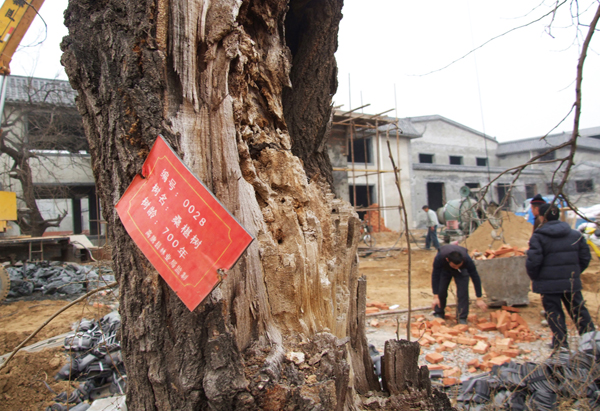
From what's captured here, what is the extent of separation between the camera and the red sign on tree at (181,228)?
1.08m

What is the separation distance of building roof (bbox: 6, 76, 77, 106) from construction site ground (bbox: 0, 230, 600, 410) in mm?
9811

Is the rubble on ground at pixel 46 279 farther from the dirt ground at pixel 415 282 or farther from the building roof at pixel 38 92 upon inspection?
the building roof at pixel 38 92

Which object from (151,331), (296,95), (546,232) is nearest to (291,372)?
(151,331)

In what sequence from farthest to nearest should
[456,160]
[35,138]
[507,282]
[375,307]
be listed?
[456,160]
[35,138]
[375,307]
[507,282]

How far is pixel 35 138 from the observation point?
13.8 metres

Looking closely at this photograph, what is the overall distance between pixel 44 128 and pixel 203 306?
1638 cm

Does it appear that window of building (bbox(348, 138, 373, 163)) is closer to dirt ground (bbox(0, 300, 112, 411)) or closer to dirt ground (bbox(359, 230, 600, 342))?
dirt ground (bbox(359, 230, 600, 342))

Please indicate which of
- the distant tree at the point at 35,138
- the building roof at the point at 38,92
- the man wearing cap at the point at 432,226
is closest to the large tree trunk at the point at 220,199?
the man wearing cap at the point at 432,226

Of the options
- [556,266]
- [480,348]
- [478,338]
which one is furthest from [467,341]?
[556,266]

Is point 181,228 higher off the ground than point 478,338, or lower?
higher

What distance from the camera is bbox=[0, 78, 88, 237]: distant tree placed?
13172mm

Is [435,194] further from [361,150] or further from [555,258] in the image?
[555,258]

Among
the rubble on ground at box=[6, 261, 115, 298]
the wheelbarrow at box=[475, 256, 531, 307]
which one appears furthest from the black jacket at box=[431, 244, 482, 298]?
the rubble on ground at box=[6, 261, 115, 298]

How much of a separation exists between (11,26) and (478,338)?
1057cm
